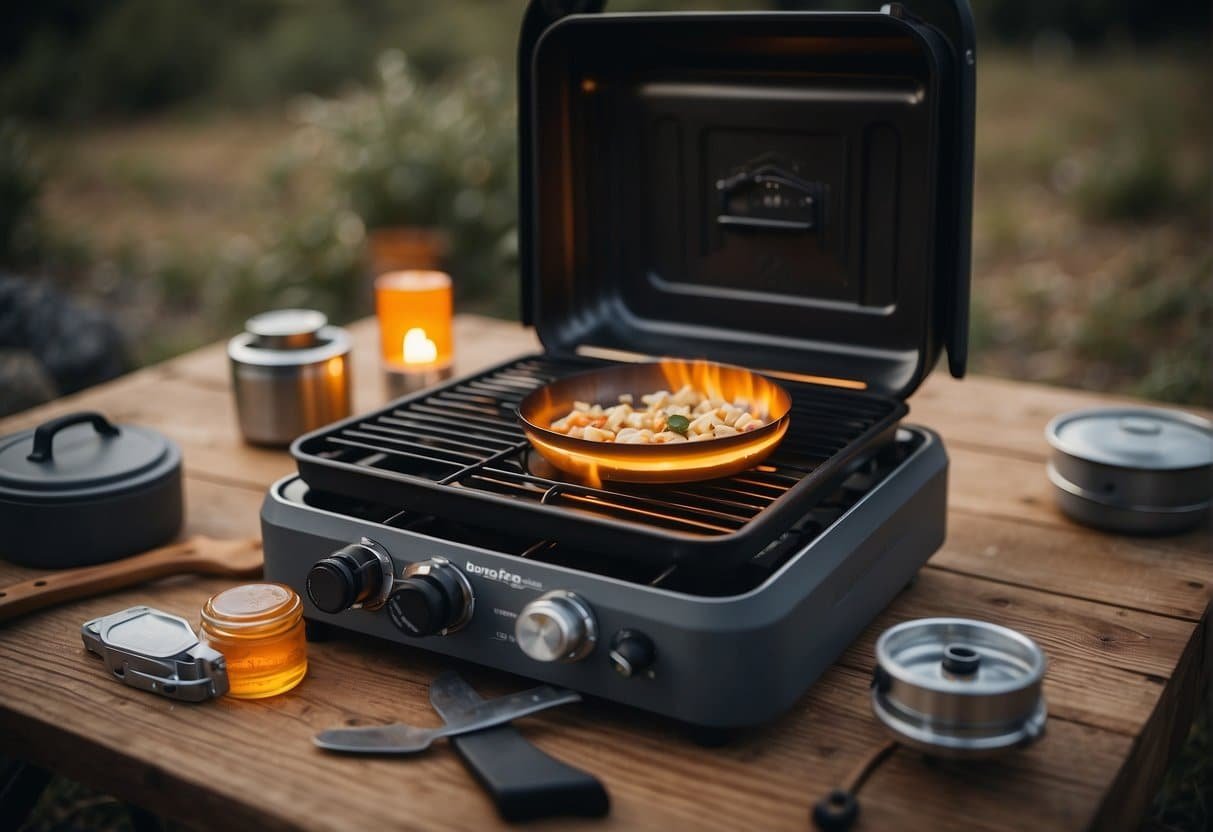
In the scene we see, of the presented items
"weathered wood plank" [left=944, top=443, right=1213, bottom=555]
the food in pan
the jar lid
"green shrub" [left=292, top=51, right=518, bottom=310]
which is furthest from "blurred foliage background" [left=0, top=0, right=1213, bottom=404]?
the jar lid

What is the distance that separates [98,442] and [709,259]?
3.10 feet

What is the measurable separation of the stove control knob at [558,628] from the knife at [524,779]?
0.31 ft

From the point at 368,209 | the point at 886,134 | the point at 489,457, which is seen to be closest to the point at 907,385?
the point at 886,134

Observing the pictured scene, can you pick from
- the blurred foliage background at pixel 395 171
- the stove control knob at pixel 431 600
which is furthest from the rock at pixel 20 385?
the stove control knob at pixel 431 600

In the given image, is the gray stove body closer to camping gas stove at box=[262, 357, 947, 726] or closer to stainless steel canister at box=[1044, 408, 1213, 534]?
camping gas stove at box=[262, 357, 947, 726]

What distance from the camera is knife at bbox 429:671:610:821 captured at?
1.14m

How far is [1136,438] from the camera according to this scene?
5.95ft

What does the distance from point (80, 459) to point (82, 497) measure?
0.27 feet

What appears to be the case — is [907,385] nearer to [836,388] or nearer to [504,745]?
[836,388]

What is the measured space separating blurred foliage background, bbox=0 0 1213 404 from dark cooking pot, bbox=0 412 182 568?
95cm

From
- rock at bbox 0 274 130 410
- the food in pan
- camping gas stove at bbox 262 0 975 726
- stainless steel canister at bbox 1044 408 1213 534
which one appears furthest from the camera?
rock at bbox 0 274 130 410

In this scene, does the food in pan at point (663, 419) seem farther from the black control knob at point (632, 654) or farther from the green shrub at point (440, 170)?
the green shrub at point (440, 170)

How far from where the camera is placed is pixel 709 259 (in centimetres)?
193

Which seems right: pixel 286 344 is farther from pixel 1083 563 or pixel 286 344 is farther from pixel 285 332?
pixel 1083 563
